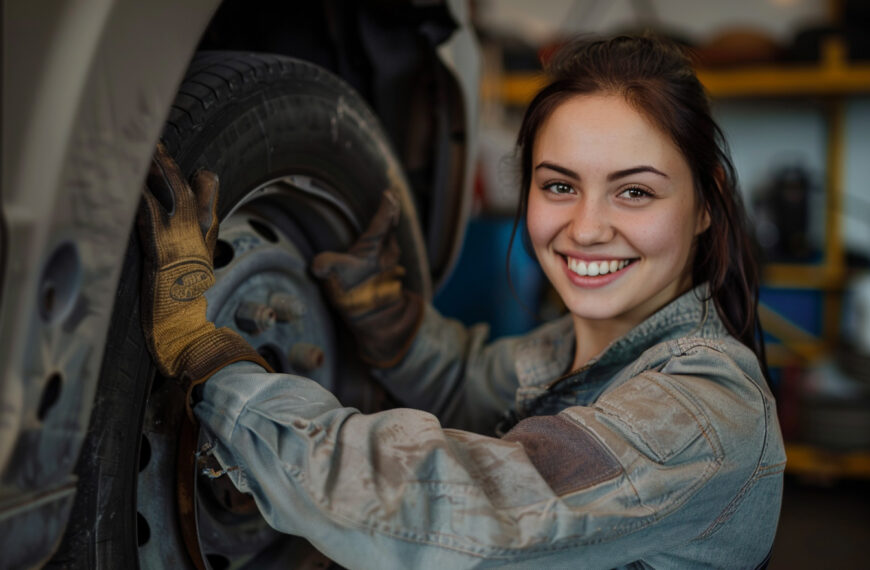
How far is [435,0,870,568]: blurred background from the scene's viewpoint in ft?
8.50

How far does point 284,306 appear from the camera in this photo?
1.05 m

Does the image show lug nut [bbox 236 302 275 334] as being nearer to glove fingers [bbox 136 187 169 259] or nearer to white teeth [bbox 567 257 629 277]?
glove fingers [bbox 136 187 169 259]

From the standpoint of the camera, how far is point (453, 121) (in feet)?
5.07

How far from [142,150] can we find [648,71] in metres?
0.73

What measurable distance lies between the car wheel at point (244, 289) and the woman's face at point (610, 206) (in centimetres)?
30

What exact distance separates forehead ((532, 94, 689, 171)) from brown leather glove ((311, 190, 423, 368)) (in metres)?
0.32

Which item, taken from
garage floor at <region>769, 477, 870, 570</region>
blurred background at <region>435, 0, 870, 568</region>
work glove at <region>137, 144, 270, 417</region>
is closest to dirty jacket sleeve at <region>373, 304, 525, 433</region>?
work glove at <region>137, 144, 270, 417</region>

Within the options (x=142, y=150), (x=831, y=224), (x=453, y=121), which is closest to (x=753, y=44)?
(x=831, y=224)

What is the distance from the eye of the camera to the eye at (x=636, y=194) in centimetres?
105

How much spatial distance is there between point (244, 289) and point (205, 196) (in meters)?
0.20

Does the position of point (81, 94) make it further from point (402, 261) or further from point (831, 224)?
point (831, 224)

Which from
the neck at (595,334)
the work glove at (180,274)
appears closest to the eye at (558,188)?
the neck at (595,334)

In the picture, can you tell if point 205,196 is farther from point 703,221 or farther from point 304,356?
point 703,221

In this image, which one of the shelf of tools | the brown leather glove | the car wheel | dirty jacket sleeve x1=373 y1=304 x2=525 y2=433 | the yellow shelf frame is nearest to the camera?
the car wheel
